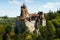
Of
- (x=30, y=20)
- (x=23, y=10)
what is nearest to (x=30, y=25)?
(x=30, y=20)

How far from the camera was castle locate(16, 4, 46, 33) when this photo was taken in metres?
61.9

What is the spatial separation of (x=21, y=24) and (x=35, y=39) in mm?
11808

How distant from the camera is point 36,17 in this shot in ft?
215

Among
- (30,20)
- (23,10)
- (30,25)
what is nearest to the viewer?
(30,25)

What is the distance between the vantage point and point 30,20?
207 ft

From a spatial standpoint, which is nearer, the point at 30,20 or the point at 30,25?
the point at 30,25

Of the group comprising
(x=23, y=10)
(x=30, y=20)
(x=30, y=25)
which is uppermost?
(x=23, y=10)

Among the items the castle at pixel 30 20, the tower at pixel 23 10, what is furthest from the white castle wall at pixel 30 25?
the tower at pixel 23 10

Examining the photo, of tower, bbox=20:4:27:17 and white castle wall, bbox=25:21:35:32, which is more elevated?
tower, bbox=20:4:27:17

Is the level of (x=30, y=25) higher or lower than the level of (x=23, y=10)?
lower

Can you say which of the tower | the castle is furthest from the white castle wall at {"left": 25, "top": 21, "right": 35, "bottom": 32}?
the tower

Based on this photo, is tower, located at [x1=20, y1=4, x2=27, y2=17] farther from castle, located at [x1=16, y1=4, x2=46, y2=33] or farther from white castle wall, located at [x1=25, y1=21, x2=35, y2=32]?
white castle wall, located at [x1=25, y1=21, x2=35, y2=32]

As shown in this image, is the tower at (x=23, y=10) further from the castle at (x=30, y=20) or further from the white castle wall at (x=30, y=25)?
the white castle wall at (x=30, y=25)

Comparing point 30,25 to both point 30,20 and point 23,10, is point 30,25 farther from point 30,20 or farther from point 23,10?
point 23,10
